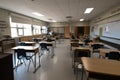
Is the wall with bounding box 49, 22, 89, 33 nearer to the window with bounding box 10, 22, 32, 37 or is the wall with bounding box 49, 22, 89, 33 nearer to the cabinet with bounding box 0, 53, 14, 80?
the window with bounding box 10, 22, 32, 37

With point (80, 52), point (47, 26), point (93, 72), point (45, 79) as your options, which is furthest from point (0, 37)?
point (47, 26)

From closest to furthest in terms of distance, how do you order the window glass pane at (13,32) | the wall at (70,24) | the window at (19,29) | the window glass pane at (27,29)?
the window glass pane at (13,32) → the window at (19,29) → the window glass pane at (27,29) → the wall at (70,24)

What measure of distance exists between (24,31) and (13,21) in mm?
2235

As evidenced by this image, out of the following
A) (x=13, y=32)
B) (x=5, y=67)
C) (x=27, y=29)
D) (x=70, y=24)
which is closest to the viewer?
(x=5, y=67)

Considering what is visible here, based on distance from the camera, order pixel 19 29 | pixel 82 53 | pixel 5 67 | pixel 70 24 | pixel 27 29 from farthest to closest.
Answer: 1. pixel 70 24
2. pixel 27 29
3. pixel 19 29
4. pixel 82 53
5. pixel 5 67

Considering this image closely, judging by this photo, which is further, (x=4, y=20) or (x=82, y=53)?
(x=4, y=20)

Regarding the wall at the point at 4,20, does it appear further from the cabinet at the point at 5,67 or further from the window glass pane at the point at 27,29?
the cabinet at the point at 5,67

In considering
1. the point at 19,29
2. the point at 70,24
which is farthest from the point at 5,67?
the point at 70,24

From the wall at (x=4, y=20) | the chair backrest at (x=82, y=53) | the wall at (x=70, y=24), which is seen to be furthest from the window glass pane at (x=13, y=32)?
the wall at (x=70, y=24)

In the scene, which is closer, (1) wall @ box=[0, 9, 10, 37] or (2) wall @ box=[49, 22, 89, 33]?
(1) wall @ box=[0, 9, 10, 37]

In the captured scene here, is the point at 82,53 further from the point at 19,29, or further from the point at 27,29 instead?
the point at 27,29

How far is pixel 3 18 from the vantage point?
6.34 m

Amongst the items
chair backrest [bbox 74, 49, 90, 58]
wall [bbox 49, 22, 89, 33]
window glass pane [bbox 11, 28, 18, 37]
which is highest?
wall [bbox 49, 22, 89, 33]

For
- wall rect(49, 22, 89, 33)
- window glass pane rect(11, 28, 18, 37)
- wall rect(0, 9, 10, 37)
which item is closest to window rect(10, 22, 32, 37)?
window glass pane rect(11, 28, 18, 37)
